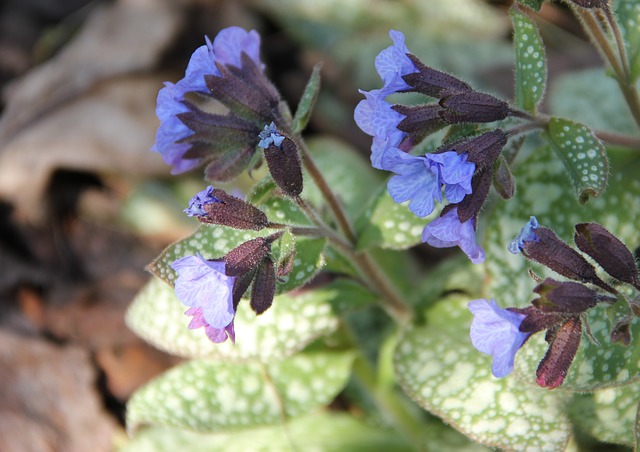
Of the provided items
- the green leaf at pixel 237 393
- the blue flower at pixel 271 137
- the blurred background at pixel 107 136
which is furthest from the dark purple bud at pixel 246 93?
the blurred background at pixel 107 136

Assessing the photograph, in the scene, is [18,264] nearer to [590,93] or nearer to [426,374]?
[426,374]

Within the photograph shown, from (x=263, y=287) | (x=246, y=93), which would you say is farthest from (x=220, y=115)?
→ (x=263, y=287)

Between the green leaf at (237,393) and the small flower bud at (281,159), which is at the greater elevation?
the small flower bud at (281,159)

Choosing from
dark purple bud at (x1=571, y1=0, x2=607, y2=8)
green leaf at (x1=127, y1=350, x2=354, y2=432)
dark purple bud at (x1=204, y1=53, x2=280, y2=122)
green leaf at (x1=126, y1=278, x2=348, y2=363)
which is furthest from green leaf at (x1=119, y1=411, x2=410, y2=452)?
dark purple bud at (x1=571, y1=0, x2=607, y2=8)

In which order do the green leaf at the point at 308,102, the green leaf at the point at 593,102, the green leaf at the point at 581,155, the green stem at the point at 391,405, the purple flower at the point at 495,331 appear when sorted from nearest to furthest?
the purple flower at the point at 495,331 → the green leaf at the point at 581,155 → the green leaf at the point at 308,102 → the green stem at the point at 391,405 → the green leaf at the point at 593,102

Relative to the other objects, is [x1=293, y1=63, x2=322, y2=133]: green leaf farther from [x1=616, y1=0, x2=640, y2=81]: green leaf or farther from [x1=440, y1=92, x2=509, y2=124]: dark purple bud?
[x1=616, y1=0, x2=640, y2=81]: green leaf

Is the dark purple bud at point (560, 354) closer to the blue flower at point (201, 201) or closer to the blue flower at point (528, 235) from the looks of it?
the blue flower at point (528, 235)

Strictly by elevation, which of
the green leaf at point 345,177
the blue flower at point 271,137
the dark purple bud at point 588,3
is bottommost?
the green leaf at point 345,177
